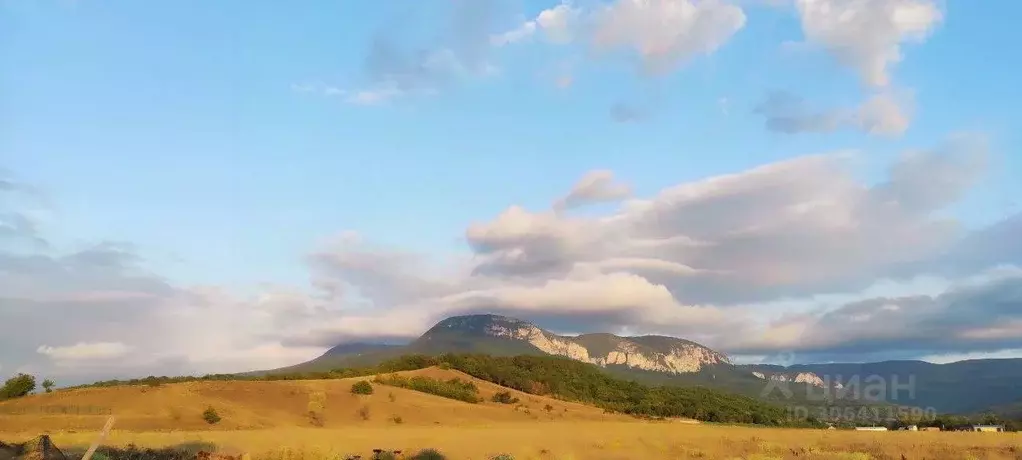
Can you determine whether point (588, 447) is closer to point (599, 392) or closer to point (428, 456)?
point (428, 456)

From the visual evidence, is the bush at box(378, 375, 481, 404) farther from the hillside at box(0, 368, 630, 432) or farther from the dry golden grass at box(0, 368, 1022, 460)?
the hillside at box(0, 368, 630, 432)

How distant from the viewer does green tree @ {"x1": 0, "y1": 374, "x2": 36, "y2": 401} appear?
68500 millimetres

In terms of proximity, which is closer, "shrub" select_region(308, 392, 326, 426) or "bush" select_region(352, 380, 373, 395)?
"shrub" select_region(308, 392, 326, 426)

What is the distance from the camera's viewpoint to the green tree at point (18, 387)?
68500mm

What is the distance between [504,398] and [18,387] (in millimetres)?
70409

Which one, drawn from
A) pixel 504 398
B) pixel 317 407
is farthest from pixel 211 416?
pixel 504 398

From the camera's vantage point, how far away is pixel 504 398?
121m

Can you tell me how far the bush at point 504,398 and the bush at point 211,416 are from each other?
208 ft

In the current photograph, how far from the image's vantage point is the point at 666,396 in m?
176

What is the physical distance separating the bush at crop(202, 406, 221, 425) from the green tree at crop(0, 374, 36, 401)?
21985 millimetres

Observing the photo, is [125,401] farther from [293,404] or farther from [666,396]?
[666,396]

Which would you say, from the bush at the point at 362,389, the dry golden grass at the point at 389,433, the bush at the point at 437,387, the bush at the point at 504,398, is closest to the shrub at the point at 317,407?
the dry golden grass at the point at 389,433

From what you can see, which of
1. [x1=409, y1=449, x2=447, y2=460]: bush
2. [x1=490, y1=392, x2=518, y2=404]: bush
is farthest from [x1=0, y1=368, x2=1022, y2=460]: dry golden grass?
[x1=490, y1=392, x2=518, y2=404]: bush

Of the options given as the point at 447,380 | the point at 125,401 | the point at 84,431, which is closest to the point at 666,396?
the point at 447,380
